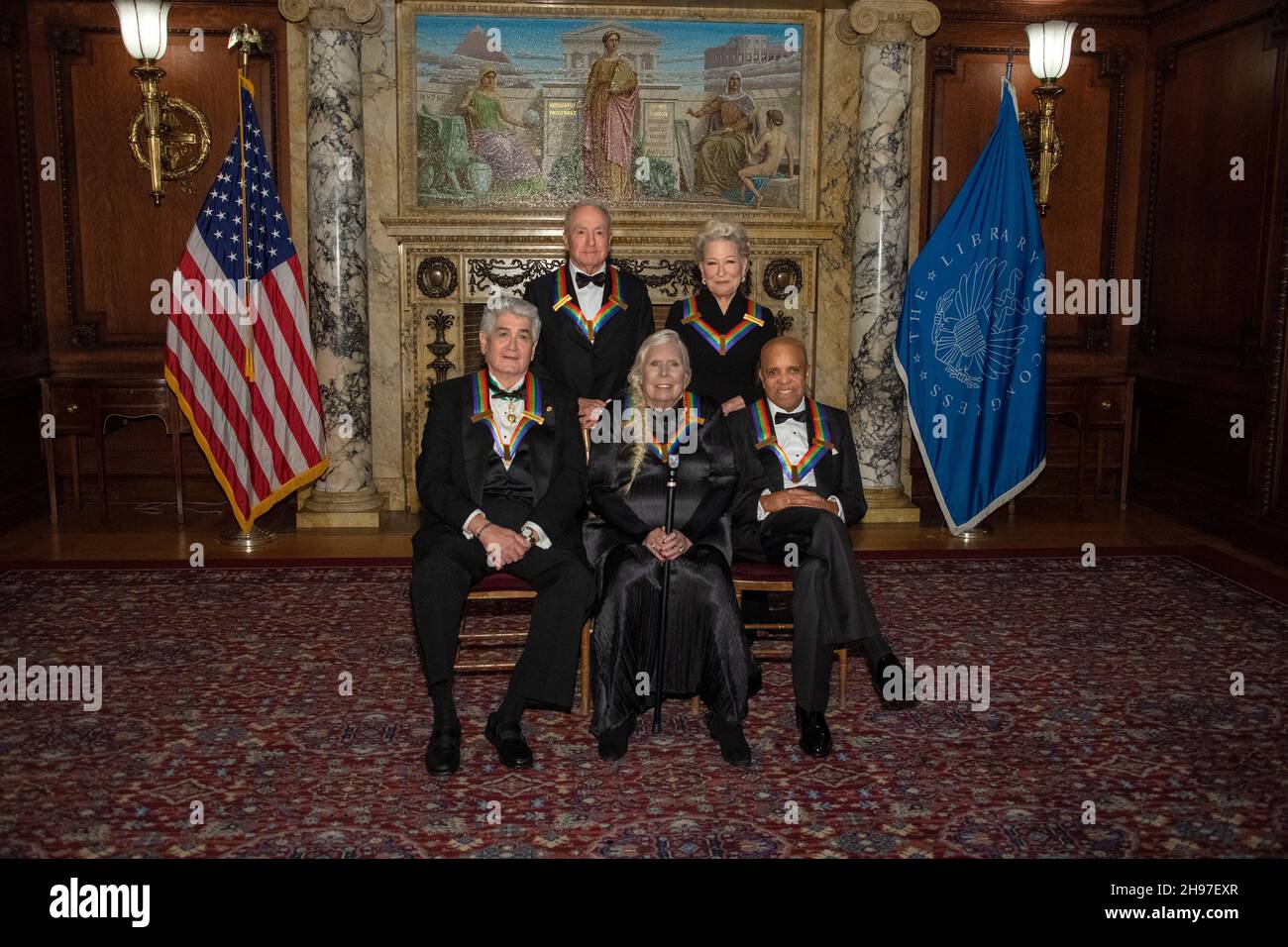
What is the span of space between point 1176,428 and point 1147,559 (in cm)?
181

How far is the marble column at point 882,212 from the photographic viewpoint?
7836 mm

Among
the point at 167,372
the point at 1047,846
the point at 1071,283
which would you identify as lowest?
the point at 1047,846

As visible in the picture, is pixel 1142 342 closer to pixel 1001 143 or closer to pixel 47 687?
pixel 1001 143

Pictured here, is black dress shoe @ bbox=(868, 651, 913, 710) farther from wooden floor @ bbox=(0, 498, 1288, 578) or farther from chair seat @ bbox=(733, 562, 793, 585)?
wooden floor @ bbox=(0, 498, 1288, 578)

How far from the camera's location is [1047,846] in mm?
3471

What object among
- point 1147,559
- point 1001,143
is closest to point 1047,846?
point 1147,559

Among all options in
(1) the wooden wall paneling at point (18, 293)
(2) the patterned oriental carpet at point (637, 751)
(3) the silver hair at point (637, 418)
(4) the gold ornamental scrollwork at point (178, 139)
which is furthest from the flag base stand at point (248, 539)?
(3) the silver hair at point (637, 418)

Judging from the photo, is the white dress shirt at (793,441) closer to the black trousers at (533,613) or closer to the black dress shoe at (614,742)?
the black trousers at (533,613)

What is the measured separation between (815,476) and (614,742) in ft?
4.38

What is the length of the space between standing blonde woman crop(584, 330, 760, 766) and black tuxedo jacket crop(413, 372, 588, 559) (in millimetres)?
89

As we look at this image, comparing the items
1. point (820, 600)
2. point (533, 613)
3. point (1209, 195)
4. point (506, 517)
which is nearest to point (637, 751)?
point (533, 613)

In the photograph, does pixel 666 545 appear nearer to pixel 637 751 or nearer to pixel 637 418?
pixel 637 418

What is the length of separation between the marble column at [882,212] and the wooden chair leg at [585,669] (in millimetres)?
3916

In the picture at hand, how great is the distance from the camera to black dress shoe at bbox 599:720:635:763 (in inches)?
162
